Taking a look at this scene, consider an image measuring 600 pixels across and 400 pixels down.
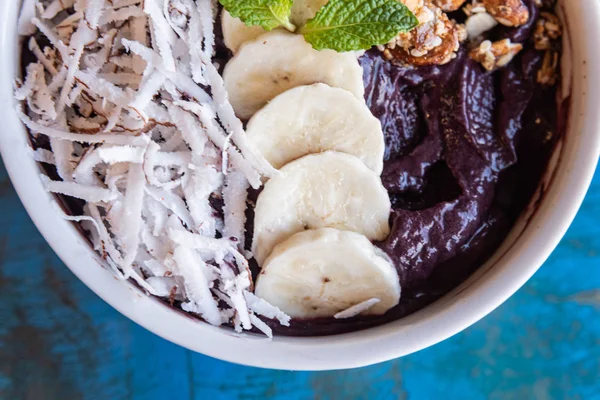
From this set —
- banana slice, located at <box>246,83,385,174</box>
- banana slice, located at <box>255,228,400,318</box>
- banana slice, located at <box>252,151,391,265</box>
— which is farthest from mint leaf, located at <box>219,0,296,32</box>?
banana slice, located at <box>255,228,400,318</box>

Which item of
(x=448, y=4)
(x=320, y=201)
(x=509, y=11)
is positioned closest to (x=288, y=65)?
(x=320, y=201)

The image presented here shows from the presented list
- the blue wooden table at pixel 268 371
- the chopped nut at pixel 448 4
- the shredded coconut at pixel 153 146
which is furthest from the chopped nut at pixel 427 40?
the blue wooden table at pixel 268 371

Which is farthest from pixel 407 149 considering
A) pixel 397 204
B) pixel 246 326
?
pixel 246 326

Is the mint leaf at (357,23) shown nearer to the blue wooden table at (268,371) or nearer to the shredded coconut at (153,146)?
the shredded coconut at (153,146)

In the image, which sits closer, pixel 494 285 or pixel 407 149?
pixel 494 285

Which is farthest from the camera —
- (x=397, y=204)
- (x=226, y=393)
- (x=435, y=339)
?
(x=226, y=393)

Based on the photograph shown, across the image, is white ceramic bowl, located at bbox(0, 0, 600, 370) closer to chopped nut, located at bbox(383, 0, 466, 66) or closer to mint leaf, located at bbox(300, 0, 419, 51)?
chopped nut, located at bbox(383, 0, 466, 66)

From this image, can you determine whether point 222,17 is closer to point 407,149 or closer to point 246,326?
point 407,149

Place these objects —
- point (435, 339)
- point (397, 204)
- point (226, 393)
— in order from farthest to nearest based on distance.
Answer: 1. point (226, 393)
2. point (397, 204)
3. point (435, 339)
